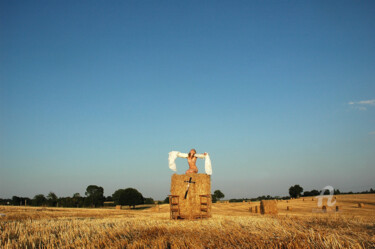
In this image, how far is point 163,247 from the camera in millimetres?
3965

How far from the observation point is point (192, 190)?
47.0ft

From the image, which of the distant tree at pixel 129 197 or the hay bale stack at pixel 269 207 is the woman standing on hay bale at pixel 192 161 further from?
the distant tree at pixel 129 197


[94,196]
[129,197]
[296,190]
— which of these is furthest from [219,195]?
[94,196]

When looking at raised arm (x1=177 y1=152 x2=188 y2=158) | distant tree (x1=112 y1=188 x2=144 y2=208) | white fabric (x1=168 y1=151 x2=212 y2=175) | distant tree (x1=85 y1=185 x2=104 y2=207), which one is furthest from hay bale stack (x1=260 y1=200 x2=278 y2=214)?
distant tree (x1=85 y1=185 x2=104 y2=207)

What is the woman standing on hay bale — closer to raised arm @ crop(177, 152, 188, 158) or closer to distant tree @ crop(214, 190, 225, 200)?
raised arm @ crop(177, 152, 188, 158)

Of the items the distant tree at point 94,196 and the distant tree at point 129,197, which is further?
the distant tree at point 94,196

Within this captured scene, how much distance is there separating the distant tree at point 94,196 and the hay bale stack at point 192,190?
61061 millimetres

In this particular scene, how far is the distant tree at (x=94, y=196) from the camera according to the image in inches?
2772

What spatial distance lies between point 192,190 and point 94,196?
2630 inches

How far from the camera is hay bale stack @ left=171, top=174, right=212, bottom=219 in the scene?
14.0 m

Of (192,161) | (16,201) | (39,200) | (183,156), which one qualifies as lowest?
(16,201)

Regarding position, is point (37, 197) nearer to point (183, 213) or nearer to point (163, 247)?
point (183, 213)

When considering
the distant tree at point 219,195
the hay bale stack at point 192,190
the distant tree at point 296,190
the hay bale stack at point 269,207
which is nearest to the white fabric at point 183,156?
the hay bale stack at point 192,190

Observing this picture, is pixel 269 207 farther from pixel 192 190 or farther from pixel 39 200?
pixel 39 200
